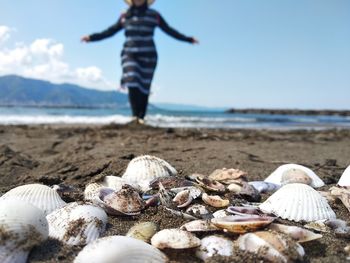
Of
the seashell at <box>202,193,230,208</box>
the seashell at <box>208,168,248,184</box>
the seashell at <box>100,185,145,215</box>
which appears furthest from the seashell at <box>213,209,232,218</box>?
the seashell at <box>208,168,248,184</box>

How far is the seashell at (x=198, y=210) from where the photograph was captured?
2376 mm

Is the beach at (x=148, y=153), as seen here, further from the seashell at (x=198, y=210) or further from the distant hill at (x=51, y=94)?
the distant hill at (x=51, y=94)

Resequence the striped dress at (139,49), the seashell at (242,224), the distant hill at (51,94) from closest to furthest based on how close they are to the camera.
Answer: the seashell at (242,224), the striped dress at (139,49), the distant hill at (51,94)

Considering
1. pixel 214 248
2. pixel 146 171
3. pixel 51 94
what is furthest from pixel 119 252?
pixel 51 94

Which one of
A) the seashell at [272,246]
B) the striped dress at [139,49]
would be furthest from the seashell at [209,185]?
the striped dress at [139,49]

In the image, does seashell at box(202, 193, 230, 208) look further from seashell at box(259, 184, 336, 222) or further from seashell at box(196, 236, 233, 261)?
seashell at box(196, 236, 233, 261)

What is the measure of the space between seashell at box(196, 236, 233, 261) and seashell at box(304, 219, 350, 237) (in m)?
0.63

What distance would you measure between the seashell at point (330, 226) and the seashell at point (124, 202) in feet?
3.17

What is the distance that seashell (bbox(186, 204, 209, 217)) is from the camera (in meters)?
2.38

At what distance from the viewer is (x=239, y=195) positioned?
9.24ft

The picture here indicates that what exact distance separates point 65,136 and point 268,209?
5.38 m

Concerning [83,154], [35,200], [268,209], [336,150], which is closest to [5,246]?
[35,200]

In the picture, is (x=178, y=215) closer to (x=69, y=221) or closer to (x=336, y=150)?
(x=69, y=221)

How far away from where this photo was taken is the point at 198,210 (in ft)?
7.91
